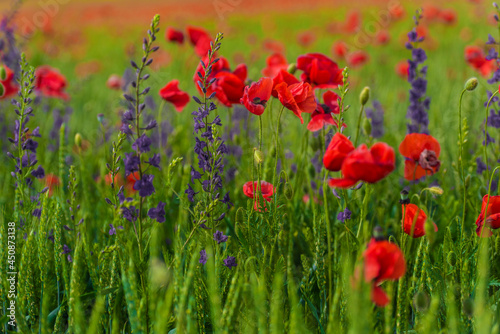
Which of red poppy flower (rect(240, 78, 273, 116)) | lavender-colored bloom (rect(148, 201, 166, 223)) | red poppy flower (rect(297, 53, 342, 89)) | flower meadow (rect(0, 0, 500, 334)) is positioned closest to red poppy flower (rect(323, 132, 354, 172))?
flower meadow (rect(0, 0, 500, 334))

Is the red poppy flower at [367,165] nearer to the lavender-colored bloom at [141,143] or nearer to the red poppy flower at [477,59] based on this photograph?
the lavender-colored bloom at [141,143]

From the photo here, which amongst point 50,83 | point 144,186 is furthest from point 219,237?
point 50,83

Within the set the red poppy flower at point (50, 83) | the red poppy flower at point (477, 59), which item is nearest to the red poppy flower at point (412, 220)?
the red poppy flower at point (477, 59)

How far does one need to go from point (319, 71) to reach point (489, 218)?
60cm

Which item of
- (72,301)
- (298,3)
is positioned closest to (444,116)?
(72,301)

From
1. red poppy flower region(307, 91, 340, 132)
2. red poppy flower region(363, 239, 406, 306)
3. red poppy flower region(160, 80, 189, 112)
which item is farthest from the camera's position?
Answer: red poppy flower region(160, 80, 189, 112)

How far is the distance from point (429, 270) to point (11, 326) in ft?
3.29

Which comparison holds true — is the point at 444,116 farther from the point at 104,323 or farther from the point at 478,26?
the point at 478,26

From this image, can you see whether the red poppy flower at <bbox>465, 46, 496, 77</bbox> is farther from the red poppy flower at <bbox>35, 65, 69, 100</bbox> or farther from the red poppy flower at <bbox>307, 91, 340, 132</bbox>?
the red poppy flower at <bbox>35, 65, 69, 100</bbox>

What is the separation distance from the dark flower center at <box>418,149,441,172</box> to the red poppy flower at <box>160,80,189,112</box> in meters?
0.78

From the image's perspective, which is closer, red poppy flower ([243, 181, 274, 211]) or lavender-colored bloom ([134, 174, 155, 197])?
lavender-colored bloom ([134, 174, 155, 197])

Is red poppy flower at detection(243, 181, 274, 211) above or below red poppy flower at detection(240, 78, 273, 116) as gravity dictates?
below

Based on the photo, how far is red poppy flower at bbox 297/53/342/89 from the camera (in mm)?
1317

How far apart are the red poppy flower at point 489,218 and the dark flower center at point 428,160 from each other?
133 millimetres
